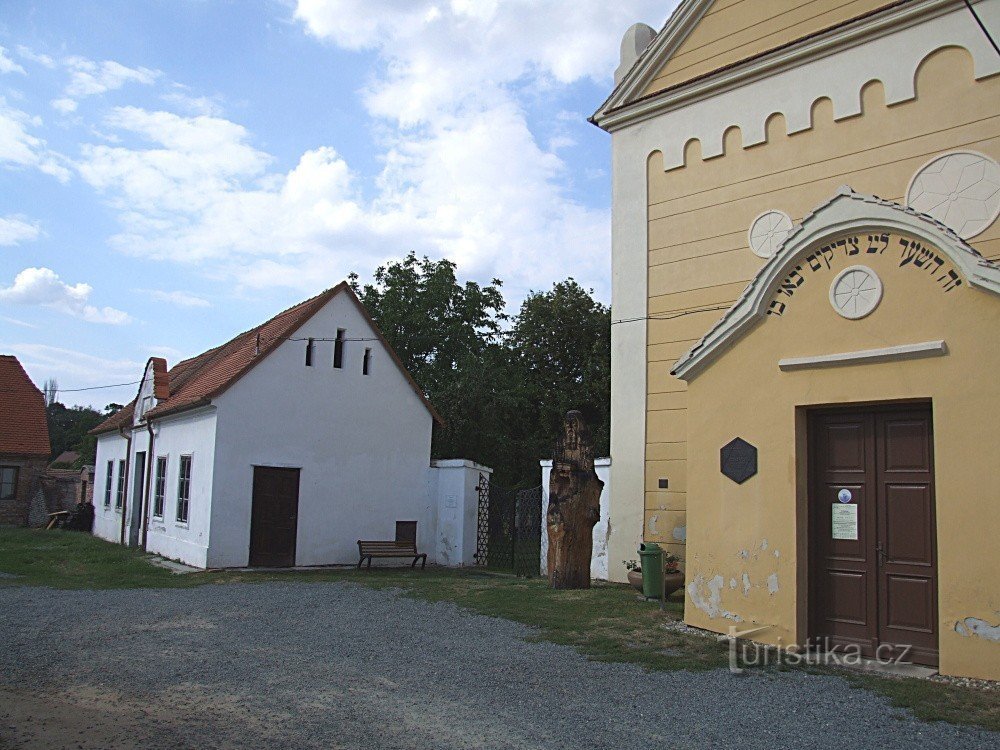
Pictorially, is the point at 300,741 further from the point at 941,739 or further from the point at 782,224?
the point at 782,224

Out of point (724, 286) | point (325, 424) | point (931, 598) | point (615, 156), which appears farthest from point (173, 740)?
point (325, 424)

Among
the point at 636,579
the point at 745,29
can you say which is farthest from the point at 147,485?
the point at 745,29

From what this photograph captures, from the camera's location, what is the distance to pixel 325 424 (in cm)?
1841

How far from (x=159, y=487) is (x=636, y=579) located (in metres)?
12.8

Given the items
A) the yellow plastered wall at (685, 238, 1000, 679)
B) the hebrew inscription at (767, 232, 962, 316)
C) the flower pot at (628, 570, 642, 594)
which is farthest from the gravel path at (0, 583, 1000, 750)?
the hebrew inscription at (767, 232, 962, 316)

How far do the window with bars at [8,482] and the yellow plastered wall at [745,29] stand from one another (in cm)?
2558

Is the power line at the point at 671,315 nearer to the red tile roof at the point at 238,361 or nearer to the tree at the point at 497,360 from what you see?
the red tile roof at the point at 238,361

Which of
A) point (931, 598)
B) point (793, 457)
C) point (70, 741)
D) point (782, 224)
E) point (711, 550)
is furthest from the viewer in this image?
point (782, 224)

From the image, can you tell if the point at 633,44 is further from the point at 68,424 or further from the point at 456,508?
the point at 68,424

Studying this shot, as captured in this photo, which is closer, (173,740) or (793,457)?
(173,740)

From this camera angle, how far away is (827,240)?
845 centimetres

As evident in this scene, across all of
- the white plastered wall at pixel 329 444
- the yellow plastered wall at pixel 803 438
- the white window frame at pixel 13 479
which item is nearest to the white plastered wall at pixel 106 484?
the white window frame at pixel 13 479

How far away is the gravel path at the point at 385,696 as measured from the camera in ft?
18.2

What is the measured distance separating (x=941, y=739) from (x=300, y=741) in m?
4.27
